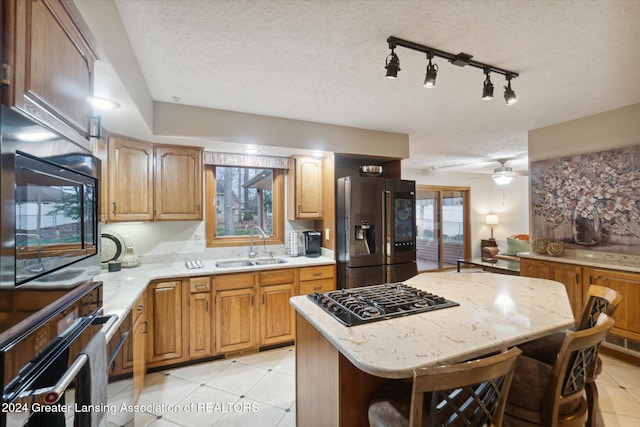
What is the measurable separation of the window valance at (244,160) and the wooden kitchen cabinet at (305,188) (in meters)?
0.15

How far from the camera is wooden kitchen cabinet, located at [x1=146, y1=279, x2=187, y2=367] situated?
247cm

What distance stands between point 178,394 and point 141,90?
7.73 ft

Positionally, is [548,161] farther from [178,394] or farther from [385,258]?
[178,394]

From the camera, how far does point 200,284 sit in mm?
2637

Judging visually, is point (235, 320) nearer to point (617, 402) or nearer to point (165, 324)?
point (165, 324)

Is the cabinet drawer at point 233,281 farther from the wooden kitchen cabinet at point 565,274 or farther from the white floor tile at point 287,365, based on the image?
the wooden kitchen cabinet at point 565,274

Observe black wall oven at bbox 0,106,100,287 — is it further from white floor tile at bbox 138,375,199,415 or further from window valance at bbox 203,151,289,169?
window valance at bbox 203,151,289,169

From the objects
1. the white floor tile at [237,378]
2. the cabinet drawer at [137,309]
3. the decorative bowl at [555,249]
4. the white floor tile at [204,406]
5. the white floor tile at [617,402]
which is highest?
the decorative bowl at [555,249]

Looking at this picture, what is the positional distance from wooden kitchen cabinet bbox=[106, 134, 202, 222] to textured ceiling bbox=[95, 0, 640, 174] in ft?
1.76

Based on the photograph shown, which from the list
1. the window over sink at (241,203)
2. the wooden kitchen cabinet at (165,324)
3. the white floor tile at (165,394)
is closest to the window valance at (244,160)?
the window over sink at (241,203)

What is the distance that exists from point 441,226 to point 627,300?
3991mm

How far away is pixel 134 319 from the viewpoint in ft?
6.23

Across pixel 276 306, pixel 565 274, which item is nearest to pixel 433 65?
pixel 276 306

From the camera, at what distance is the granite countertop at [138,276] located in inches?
65.7
